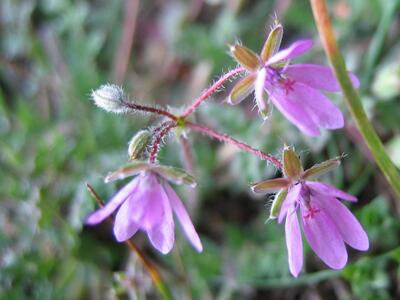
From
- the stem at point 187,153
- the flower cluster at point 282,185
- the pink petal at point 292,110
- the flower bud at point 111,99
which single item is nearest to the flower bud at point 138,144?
the flower cluster at point 282,185

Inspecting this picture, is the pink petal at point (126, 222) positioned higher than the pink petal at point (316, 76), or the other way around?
the pink petal at point (316, 76)

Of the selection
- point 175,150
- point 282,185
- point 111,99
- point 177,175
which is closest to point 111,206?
point 177,175

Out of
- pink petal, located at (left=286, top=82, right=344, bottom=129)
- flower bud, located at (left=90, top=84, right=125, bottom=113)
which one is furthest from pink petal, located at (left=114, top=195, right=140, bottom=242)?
pink petal, located at (left=286, top=82, right=344, bottom=129)

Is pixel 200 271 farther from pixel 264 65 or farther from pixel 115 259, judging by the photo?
pixel 264 65

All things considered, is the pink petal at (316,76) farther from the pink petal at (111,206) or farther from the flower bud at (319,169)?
the pink petal at (111,206)

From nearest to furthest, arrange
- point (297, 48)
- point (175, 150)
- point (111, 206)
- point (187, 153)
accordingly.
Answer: point (297, 48), point (111, 206), point (187, 153), point (175, 150)

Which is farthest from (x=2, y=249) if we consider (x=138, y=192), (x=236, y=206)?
(x=138, y=192)

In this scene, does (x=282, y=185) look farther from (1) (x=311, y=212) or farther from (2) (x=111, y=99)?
(2) (x=111, y=99)
